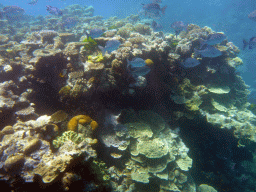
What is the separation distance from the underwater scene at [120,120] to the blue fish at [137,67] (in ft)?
0.09

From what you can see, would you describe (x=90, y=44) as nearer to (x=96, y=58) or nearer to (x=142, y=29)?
(x=96, y=58)

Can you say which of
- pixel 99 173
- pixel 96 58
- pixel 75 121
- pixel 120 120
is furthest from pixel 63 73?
pixel 99 173

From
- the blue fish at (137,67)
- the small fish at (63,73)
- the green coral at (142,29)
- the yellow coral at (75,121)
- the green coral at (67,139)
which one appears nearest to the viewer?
the green coral at (67,139)

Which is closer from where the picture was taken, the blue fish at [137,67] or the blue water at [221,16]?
the blue fish at [137,67]

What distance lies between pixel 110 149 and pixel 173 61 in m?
3.93

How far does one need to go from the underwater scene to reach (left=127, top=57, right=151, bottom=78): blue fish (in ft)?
0.09

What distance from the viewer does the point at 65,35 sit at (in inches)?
280

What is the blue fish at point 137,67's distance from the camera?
3875 mm

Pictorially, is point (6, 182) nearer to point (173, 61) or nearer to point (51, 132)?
point (51, 132)

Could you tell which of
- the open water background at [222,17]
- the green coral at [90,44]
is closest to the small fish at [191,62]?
the green coral at [90,44]

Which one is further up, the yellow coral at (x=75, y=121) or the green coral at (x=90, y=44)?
the green coral at (x=90, y=44)

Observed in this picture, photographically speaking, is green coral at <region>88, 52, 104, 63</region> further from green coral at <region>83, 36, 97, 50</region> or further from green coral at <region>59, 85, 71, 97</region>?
green coral at <region>59, 85, 71, 97</region>

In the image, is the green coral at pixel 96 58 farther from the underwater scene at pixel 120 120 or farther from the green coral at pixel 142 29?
the green coral at pixel 142 29

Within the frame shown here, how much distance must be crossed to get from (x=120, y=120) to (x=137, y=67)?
160cm
